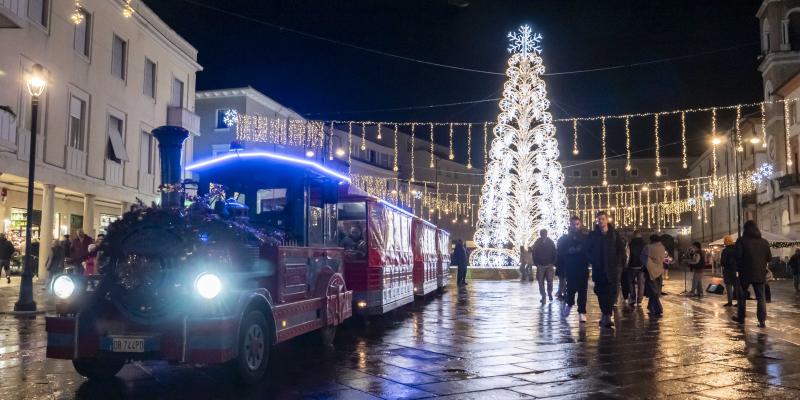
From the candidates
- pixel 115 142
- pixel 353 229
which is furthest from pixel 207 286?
pixel 115 142

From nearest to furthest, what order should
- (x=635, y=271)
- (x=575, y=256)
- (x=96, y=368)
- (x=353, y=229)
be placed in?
(x=96, y=368) < (x=575, y=256) < (x=353, y=229) < (x=635, y=271)

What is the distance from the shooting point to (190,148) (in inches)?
1138

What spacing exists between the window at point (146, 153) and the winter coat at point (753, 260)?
2175cm

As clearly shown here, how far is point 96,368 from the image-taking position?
6773 mm

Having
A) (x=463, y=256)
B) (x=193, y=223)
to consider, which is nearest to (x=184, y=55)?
(x=463, y=256)

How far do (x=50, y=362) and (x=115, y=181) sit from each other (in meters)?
17.4

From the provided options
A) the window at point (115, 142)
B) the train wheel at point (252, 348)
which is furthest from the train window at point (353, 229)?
the window at point (115, 142)

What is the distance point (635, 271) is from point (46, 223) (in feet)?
56.3

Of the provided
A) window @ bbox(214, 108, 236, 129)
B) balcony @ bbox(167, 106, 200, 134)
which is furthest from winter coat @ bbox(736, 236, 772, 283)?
window @ bbox(214, 108, 236, 129)

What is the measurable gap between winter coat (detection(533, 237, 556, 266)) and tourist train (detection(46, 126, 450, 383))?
837 centimetres

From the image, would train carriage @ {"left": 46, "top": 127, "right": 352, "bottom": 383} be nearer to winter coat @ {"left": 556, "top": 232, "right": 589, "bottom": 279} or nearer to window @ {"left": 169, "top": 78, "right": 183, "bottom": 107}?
winter coat @ {"left": 556, "top": 232, "right": 589, "bottom": 279}

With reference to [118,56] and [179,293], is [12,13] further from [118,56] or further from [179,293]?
[179,293]

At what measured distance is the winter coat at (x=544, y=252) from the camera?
16.4 meters

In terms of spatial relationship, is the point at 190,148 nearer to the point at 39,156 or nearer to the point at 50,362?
the point at 39,156
